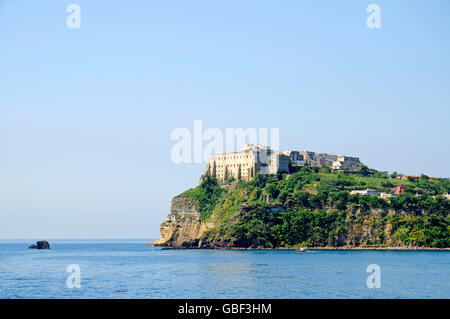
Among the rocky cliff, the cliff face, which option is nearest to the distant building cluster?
the rocky cliff

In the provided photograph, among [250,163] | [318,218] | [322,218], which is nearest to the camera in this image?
[322,218]

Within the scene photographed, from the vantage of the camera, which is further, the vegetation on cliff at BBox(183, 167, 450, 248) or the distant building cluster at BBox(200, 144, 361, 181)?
the distant building cluster at BBox(200, 144, 361, 181)

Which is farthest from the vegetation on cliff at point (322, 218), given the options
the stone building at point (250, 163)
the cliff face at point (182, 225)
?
the cliff face at point (182, 225)

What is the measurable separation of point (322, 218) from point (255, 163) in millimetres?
21118

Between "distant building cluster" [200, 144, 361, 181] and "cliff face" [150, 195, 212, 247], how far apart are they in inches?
315

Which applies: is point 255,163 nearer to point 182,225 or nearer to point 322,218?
point 182,225

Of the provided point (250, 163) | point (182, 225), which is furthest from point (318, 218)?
point (182, 225)

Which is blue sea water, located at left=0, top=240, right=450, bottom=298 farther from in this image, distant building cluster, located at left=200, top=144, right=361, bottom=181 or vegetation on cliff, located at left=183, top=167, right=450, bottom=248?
distant building cluster, located at left=200, top=144, right=361, bottom=181

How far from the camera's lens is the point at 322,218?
4003 inches

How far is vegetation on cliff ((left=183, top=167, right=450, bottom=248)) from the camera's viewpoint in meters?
98.8

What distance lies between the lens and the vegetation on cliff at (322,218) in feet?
324
